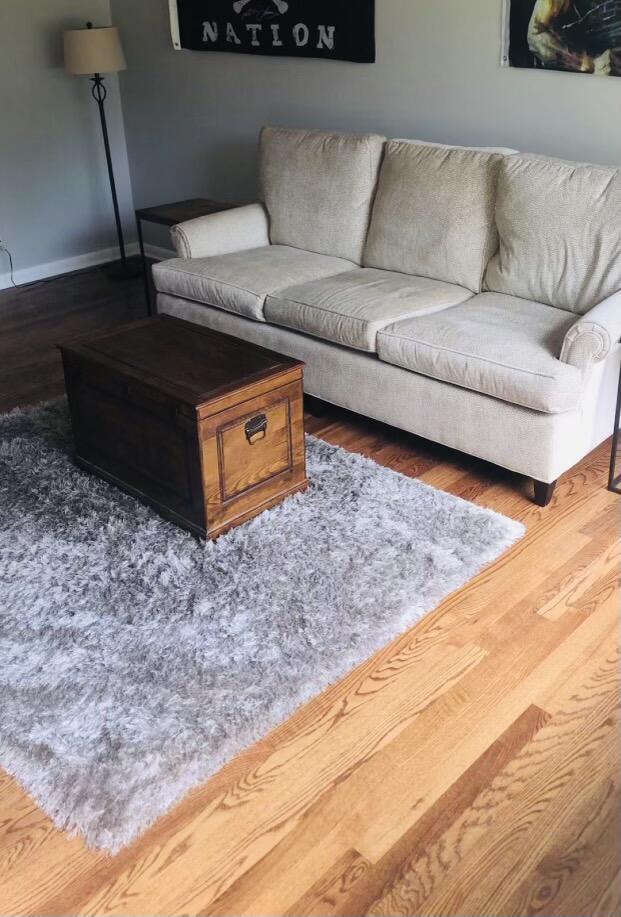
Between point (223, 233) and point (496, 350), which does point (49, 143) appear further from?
point (496, 350)

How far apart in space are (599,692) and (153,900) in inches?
41.9

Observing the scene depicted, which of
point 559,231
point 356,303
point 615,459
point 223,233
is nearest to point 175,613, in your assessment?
point 356,303

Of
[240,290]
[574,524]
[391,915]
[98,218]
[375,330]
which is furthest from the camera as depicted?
[98,218]

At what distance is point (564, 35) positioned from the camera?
318cm

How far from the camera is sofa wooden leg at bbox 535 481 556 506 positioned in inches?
105

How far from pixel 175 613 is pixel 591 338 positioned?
1.39 metres

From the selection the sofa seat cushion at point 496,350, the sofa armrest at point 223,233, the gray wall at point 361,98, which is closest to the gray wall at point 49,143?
the gray wall at point 361,98

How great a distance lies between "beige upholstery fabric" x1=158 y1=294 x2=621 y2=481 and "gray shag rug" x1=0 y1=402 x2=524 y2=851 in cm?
20

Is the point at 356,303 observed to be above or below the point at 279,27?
below

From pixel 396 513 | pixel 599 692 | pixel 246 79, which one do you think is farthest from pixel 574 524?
pixel 246 79

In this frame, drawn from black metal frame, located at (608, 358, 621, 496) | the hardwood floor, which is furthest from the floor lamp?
the hardwood floor

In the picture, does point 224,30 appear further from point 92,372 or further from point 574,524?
point 574,524

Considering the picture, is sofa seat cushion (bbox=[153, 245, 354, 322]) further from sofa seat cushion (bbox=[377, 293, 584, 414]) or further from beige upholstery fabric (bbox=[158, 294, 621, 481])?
sofa seat cushion (bbox=[377, 293, 584, 414])

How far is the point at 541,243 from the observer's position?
2982 mm
